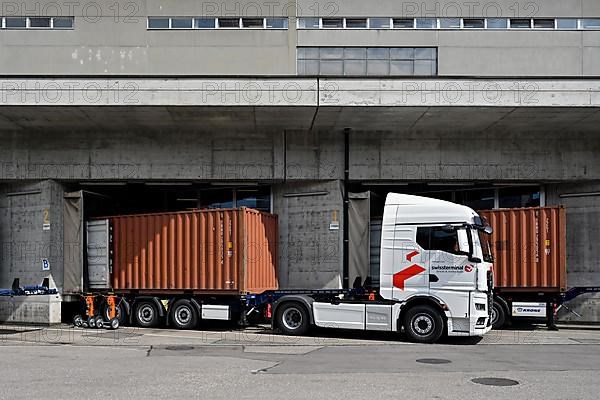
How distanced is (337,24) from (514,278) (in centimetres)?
1038

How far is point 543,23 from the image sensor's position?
2444 cm

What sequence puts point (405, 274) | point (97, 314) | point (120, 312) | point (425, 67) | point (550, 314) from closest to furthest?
1. point (405, 274)
2. point (550, 314)
3. point (120, 312)
4. point (97, 314)
5. point (425, 67)

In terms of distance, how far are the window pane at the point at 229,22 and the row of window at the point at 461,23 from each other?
206 cm

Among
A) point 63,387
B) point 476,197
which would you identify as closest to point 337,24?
point 476,197

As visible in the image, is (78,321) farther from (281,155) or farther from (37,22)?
(37,22)

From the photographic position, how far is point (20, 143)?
23.8 m

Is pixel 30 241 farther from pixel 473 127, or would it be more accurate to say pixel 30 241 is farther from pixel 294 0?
pixel 473 127

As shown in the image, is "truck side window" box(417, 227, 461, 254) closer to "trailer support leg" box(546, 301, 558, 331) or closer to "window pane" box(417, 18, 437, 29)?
"trailer support leg" box(546, 301, 558, 331)

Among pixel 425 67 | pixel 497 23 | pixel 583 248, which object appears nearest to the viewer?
pixel 583 248

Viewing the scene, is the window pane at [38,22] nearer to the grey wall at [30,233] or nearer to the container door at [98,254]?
the grey wall at [30,233]

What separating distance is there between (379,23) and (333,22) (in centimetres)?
156

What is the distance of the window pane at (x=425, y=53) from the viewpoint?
24.3 meters

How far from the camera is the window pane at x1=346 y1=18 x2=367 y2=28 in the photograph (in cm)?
2459

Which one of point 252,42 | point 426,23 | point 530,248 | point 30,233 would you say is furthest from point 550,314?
point 30,233
